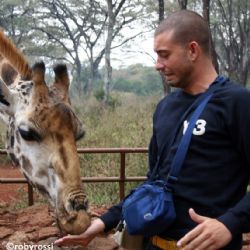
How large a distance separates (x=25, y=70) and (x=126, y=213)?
1.27m

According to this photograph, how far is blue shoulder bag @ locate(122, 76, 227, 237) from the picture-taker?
2.00 metres

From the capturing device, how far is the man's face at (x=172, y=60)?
2.07 metres

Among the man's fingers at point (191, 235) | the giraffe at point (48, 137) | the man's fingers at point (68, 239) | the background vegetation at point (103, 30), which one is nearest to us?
the man's fingers at point (191, 235)

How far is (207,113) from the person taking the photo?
6.59 feet

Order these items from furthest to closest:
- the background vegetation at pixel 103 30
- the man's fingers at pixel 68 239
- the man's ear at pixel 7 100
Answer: the background vegetation at pixel 103 30 → the man's ear at pixel 7 100 → the man's fingers at pixel 68 239

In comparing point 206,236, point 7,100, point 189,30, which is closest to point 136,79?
point 7,100

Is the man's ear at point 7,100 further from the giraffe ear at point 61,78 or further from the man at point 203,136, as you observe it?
the man at point 203,136

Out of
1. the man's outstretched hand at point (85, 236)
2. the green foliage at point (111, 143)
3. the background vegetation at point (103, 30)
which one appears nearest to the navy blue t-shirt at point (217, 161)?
the man's outstretched hand at point (85, 236)

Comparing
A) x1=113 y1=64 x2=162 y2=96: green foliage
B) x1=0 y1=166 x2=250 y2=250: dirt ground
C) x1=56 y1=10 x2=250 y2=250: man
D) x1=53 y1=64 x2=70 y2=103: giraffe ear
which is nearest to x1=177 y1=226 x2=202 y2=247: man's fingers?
x1=56 y1=10 x2=250 y2=250: man

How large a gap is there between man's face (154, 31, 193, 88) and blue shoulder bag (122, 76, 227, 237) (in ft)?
0.37

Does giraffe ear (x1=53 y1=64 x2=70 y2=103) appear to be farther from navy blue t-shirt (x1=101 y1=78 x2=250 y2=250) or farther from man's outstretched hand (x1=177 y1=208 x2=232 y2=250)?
man's outstretched hand (x1=177 y1=208 x2=232 y2=250)

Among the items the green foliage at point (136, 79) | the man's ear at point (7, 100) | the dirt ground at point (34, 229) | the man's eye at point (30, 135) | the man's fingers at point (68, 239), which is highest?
the green foliage at point (136, 79)

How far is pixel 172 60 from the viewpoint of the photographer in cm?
207

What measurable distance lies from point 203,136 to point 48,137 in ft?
2.81
